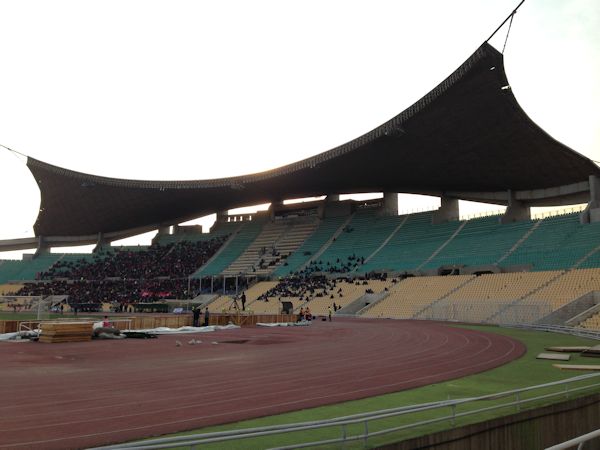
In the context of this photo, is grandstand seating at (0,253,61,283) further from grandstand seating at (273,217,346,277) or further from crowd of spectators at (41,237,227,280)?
grandstand seating at (273,217,346,277)

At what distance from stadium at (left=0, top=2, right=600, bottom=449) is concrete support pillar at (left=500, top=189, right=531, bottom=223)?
20 cm

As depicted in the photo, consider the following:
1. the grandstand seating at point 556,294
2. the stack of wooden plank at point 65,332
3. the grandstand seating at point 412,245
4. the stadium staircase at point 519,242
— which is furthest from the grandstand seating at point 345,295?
the stack of wooden plank at point 65,332

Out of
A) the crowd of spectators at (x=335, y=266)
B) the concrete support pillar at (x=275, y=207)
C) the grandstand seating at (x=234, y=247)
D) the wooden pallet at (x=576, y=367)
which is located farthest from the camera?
the concrete support pillar at (x=275, y=207)

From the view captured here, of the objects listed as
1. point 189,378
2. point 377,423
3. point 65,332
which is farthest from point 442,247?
point 377,423

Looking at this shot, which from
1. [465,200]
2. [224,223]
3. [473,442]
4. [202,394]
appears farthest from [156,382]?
[224,223]

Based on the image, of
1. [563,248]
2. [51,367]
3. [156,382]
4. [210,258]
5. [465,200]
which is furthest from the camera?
[210,258]

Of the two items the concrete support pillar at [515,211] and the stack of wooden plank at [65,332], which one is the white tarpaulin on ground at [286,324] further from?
the concrete support pillar at [515,211]

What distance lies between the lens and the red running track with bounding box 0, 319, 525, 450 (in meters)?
8.22

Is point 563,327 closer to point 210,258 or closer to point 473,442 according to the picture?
point 473,442

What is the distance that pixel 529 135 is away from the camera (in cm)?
4006

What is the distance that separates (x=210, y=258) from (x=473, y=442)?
68420 millimetres

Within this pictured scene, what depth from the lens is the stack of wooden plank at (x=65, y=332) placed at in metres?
→ 22.9

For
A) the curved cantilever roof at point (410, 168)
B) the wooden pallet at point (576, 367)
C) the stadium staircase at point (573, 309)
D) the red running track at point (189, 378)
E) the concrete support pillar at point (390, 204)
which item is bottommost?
the red running track at point (189, 378)

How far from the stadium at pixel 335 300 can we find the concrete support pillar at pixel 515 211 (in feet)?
0.67
